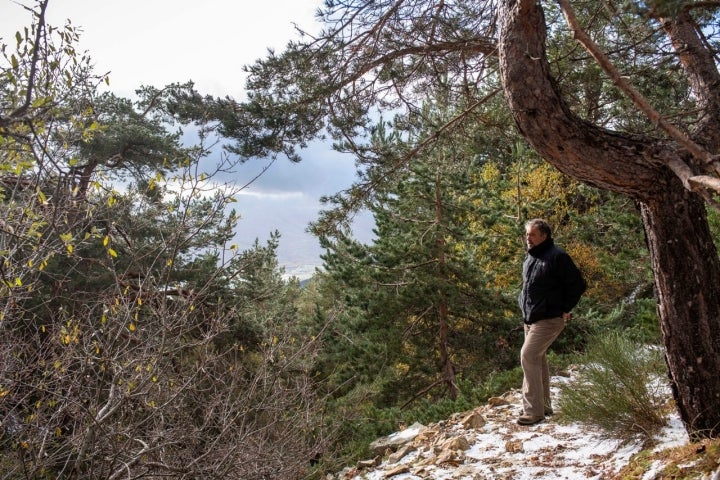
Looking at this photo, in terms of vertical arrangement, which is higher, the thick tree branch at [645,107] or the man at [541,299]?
the thick tree branch at [645,107]

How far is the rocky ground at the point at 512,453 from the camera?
308cm

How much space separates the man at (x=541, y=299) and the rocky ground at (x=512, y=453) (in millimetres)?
323

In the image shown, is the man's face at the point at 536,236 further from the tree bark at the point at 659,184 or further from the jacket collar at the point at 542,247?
the tree bark at the point at 659,184

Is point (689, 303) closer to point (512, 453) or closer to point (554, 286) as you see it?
point (554, 286)

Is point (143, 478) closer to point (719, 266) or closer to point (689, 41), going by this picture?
point (719, 266)

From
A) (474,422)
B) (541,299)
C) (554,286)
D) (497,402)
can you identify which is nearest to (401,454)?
(474,422)

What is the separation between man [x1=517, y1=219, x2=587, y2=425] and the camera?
162 inches

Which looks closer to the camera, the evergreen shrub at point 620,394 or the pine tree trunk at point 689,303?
the pine tree trunk at point 689,303

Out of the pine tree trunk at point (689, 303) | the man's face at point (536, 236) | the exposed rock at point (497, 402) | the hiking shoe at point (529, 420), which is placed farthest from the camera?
the exposed rock at point (497, 402)

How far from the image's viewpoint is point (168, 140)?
1201cm

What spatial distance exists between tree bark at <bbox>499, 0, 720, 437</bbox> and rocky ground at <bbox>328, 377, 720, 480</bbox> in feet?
1.30

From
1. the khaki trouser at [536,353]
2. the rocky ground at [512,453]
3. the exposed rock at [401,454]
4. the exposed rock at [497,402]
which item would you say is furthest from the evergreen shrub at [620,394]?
the exposed rock at [401,454]

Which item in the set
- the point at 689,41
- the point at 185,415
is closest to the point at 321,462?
the point at 185,415

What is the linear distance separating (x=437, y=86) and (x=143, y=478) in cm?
485
